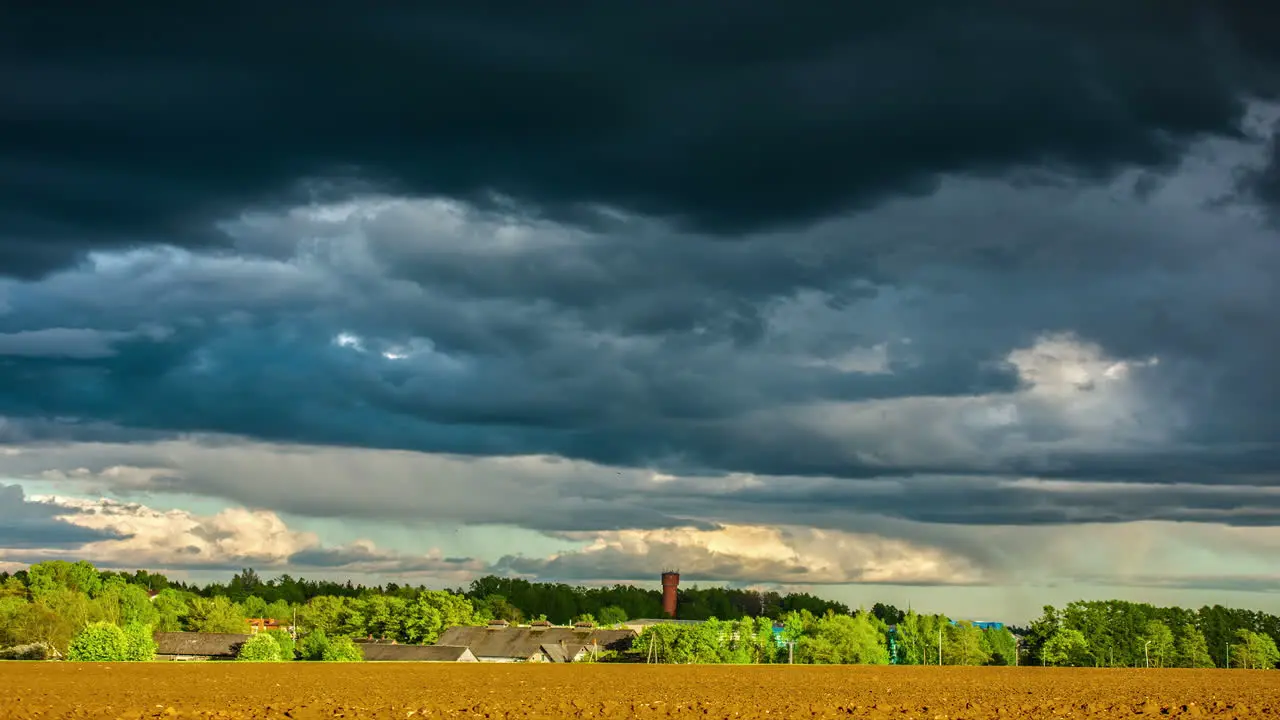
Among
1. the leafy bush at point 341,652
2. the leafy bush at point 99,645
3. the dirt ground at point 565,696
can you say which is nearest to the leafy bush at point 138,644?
the leafy bush at point 99,645

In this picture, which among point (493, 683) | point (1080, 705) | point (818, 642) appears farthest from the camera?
point (818, 642)

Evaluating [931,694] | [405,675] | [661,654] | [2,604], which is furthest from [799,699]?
[2,604]

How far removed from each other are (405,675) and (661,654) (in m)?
72.3

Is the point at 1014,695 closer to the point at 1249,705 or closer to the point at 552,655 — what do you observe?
the point at 1249,705

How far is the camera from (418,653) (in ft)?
602

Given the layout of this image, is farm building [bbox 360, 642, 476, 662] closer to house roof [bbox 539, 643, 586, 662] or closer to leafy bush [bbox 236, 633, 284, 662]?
house roof [bbox 539, 643, 586, 662]

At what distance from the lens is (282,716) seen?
186 feet

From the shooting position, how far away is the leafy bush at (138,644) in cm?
14800

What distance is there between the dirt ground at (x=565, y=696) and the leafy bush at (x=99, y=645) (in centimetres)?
2777

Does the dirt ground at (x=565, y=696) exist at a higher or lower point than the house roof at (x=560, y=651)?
higher

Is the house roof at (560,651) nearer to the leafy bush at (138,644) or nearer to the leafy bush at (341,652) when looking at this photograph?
the leafy bush at (341,652)

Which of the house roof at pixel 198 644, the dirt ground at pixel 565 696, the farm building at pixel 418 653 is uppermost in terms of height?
the dirt ground at pixel 565 696

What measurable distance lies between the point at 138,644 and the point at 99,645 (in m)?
5.91

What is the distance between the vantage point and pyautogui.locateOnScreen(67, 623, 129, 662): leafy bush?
14362 centimetres
